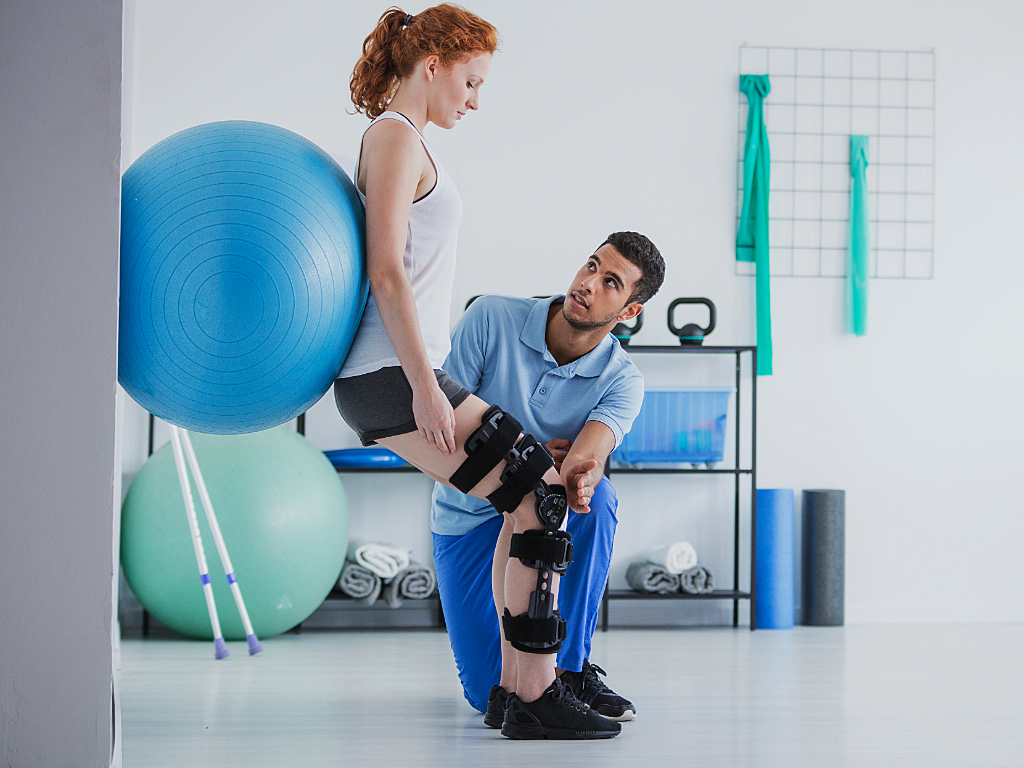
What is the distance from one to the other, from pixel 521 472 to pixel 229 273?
0.61m

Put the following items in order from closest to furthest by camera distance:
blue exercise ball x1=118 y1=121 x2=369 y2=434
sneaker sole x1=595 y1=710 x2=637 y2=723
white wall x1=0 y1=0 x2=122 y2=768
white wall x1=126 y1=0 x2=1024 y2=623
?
white wall x1=0 y1=0 x2=122 y2=768, blue exercise ball x1=118 y1=121 x2=369 y2=434, sneaker sole x1=595 y1=710 x2=637 y2=723, white wall x1=126 y1=0 x2=1024 y2=623

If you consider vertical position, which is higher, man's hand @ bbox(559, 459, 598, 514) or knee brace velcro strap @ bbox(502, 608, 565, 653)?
man's hand @ bbox(559, 459, 598, 514)

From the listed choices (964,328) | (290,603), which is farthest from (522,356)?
(964,328)

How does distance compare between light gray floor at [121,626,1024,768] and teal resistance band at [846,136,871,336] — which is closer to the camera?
light gray floor at [121,626,1024,768]

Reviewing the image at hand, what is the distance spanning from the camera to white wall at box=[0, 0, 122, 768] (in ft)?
4.52

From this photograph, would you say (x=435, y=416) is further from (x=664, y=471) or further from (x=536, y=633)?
(x=664, y=471)

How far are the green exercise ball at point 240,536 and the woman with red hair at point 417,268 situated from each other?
4.61 feet

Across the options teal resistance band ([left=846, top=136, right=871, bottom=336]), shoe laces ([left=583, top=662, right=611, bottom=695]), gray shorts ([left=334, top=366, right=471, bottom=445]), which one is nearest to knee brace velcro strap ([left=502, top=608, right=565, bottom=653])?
shoe laces ([left=583, top=662, right=611, bottom=695])

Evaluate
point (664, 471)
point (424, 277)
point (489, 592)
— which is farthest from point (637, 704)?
point (664, 471)

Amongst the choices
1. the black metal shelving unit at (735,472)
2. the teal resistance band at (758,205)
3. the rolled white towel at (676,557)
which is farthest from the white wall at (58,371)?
the teal resistance band at (758,205)

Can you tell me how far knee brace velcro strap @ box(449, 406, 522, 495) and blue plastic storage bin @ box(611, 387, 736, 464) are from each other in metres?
2.06

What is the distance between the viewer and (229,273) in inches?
59.8

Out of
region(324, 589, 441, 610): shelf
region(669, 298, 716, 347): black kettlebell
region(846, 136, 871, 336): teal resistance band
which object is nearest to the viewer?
region(324, 589, 441, 610): shelf

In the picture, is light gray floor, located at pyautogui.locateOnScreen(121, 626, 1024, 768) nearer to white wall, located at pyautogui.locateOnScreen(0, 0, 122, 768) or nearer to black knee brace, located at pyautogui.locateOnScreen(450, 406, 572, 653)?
black knee brace, located at pyautogui.locateOnScreen(450, 406, 572, 653)
